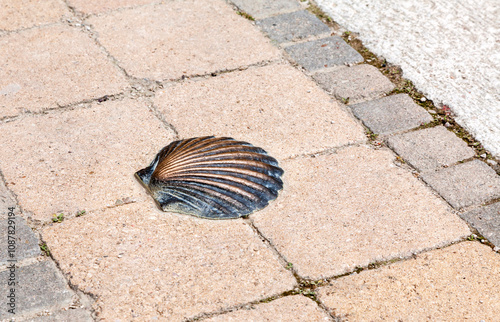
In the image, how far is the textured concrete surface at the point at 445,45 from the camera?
3.27 meters

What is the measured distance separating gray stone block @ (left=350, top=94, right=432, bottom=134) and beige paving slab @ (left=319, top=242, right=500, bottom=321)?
823 millimetres

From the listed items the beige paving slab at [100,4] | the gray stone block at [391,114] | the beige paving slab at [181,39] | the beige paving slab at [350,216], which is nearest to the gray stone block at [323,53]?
the beige paving slab at [181,39]

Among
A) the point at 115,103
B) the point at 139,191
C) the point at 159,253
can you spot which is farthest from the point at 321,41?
the point at 159,253

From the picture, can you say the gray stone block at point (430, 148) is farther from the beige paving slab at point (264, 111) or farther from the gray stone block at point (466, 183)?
the beige paving slab at point (264, 111)

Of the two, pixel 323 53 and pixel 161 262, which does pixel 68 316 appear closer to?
pixel 161 262

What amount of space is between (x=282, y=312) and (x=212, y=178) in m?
0.74

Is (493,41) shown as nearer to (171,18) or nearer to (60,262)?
(171,18)

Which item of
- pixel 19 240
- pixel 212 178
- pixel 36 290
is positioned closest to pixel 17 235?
pixel 19 240

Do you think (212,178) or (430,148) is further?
(430,148)

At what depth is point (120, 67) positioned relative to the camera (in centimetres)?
349

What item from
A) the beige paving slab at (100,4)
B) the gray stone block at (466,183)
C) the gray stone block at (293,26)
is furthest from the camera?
the beige paving slab at (100,4)

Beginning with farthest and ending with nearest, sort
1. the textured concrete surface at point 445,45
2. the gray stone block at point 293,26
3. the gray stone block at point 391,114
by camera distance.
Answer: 1. the gray stone block at point 293,26
2. the textured concrete surface at point 445,45
3. the gray stone block at point 391,114

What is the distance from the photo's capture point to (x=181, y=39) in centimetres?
374

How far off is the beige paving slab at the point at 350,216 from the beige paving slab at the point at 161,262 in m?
0.12
